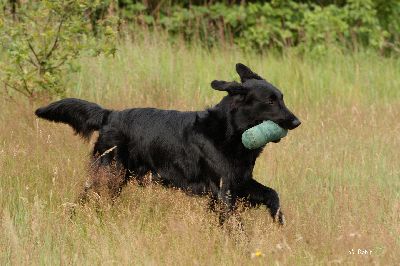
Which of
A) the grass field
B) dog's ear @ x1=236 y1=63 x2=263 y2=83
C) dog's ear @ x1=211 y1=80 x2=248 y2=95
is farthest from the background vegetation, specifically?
dog's ear @ x1=236 y1=63 x2=263 y2=83

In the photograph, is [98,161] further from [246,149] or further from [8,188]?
[246,149]

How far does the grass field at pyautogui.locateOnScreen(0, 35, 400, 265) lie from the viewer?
16.5 ft

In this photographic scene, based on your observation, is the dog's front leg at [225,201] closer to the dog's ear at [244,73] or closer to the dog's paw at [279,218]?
the dog's paw at [279,218]

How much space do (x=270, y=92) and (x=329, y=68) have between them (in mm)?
5163

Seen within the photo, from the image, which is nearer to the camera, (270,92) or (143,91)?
(270,92)

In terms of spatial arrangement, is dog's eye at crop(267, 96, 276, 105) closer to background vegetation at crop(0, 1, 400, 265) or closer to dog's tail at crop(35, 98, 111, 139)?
background vegetation at crop(0, 1, 400, 265)

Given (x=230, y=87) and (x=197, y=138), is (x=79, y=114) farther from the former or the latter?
(x=230, y=87)

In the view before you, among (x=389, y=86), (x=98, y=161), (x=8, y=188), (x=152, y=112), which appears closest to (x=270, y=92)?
(x=152, y=112)

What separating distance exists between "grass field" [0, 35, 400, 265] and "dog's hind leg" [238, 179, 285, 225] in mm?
132

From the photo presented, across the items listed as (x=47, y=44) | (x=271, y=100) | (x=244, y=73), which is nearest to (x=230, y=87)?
(x=271, y=100)

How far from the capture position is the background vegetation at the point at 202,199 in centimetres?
505

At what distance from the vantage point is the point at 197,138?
605 centimetres

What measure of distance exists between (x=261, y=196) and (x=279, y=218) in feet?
0.76

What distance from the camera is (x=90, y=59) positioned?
32.5 ft
